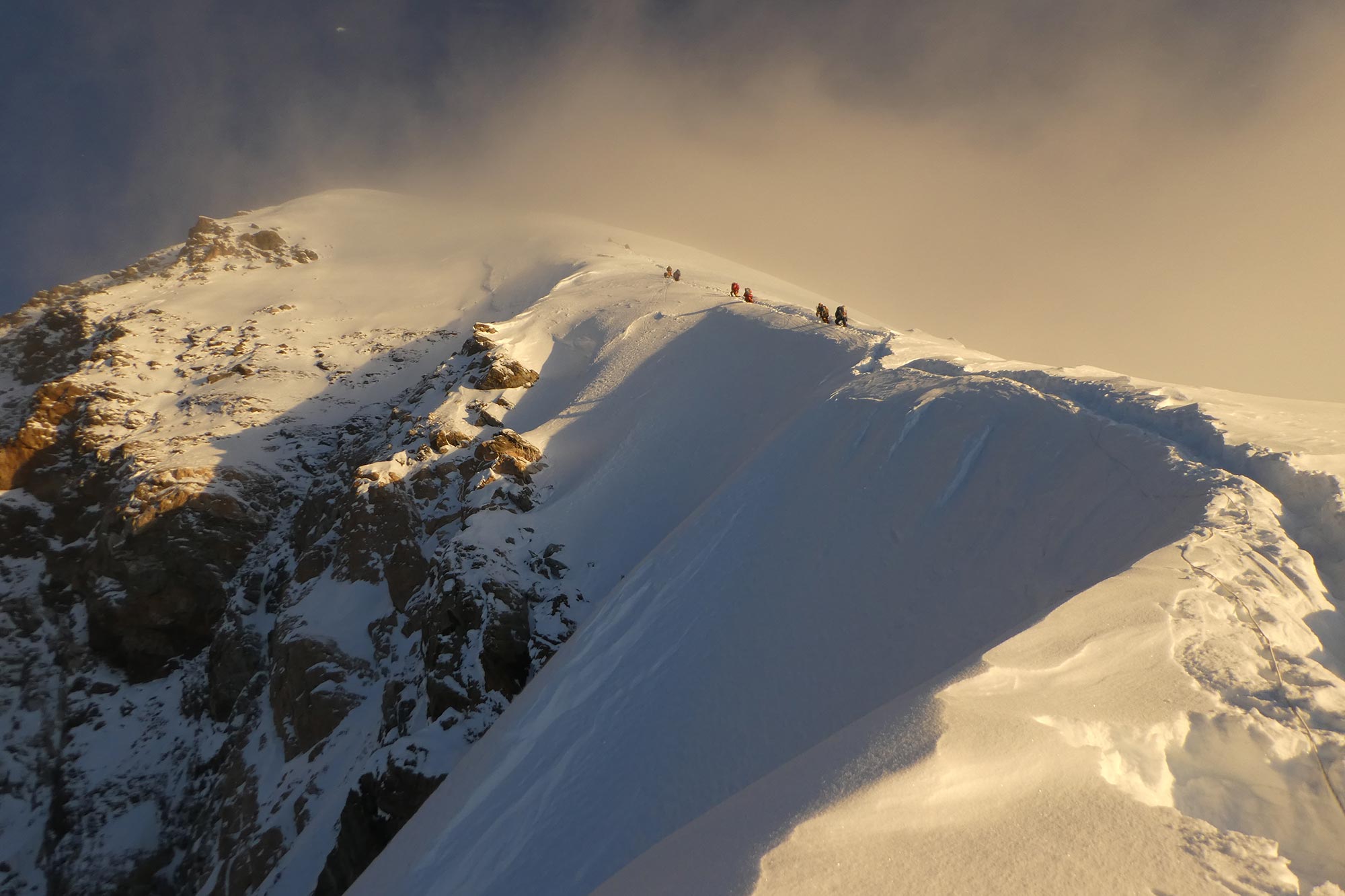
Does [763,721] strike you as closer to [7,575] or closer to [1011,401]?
[1011,401]

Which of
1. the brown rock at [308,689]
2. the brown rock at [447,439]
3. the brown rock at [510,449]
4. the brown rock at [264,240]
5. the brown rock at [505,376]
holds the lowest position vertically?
the brown rock at [308,689]

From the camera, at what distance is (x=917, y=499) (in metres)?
10.0

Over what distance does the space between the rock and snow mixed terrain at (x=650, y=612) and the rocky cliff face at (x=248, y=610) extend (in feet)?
0.48

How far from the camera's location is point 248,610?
83.4ft

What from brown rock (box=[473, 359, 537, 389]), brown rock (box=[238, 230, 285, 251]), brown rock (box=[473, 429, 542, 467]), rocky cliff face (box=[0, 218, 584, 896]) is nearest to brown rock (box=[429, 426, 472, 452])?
rocky cliff face (box=[0, 218, 584, 896])

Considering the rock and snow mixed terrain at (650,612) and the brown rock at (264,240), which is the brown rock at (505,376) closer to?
the rock and snow mixed terrain at (650,612)

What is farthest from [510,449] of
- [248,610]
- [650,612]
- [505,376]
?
[248,610]

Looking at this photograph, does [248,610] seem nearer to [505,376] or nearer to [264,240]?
[505,376]

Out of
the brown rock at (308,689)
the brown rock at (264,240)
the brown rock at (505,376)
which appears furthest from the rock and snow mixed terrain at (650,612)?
the brown rock at (264,240)

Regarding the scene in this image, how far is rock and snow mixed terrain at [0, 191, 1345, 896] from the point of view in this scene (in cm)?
383

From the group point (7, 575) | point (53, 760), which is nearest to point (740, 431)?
point (53, 760)

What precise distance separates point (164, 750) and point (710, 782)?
27.8 m

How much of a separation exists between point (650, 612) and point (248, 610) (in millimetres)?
22862

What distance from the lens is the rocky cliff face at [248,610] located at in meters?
17.0
